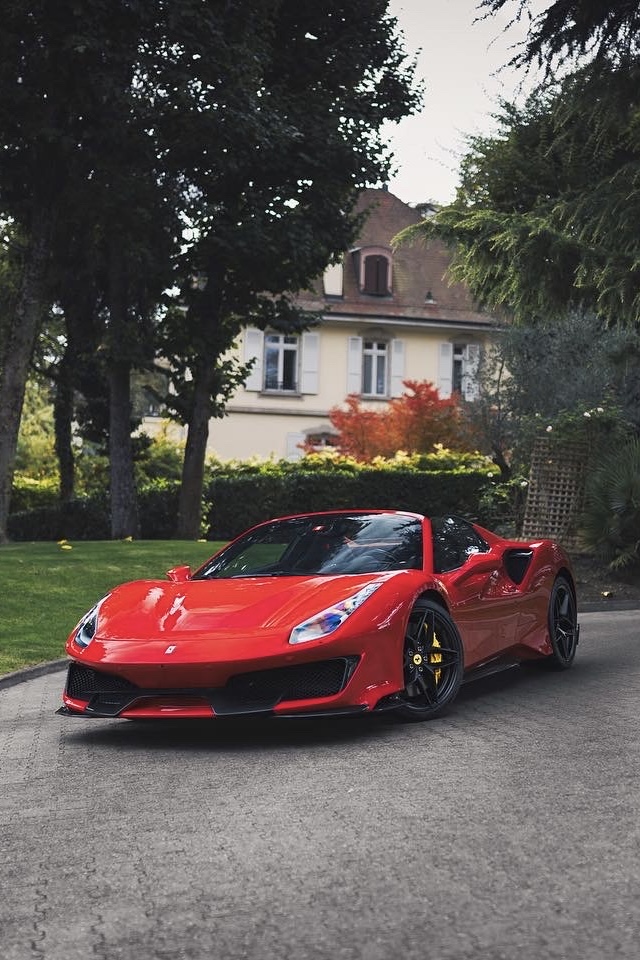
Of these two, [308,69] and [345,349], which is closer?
[308,69]

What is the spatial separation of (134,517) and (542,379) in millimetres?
8600

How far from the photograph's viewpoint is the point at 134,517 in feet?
83.2

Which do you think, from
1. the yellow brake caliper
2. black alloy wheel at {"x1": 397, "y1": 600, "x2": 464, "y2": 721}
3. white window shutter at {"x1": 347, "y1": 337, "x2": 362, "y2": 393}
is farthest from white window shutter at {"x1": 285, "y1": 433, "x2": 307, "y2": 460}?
the yellow brake caliper

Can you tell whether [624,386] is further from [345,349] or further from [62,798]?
[345,349]

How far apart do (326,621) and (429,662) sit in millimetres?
820

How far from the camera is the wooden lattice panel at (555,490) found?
2012 cm

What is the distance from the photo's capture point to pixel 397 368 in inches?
1893

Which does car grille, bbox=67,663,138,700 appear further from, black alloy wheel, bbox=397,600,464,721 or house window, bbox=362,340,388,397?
house window, bbox=362,340,388,397

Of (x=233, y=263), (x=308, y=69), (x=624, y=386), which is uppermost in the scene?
(x=308, y=69)

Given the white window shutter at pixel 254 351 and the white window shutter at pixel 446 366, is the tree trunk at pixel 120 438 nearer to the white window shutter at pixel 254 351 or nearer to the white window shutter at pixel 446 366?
the white window shutter at pixel 254 351

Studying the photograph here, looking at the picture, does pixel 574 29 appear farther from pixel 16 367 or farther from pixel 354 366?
pixel 354 366

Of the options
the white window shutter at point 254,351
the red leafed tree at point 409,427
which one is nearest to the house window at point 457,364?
the white window shutter at point 254,351

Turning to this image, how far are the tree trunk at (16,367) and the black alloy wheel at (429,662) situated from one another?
45.9 feet

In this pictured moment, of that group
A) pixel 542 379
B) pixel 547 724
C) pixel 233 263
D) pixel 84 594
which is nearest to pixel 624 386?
pixel 542 379
